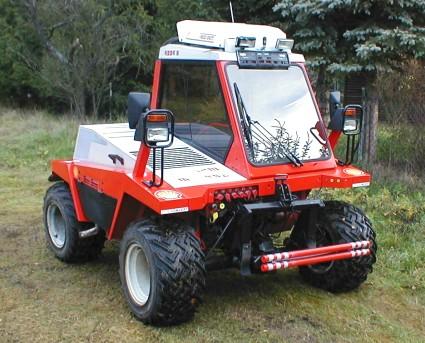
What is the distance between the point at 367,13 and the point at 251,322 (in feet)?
20.1

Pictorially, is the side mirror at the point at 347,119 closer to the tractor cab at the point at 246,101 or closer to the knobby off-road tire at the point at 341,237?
the tractor cab at the point at 246,101

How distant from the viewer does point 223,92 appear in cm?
479

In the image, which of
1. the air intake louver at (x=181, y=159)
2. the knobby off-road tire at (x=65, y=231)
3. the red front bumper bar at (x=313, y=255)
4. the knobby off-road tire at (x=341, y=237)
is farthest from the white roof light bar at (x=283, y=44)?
the knobby off-road tire at (x=65, y=231)

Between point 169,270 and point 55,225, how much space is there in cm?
247

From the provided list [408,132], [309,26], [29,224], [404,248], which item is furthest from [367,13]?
[29,224]

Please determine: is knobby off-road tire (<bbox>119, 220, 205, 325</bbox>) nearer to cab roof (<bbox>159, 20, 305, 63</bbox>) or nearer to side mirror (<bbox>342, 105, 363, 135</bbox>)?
cab roof (<bbox>159, 20, 305, 63</bbox>)

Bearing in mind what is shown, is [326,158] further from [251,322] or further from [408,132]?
[408,132]

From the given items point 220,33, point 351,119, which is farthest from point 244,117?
point 351,119

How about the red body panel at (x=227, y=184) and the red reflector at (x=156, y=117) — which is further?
the red body panel at (x=227, y=184)

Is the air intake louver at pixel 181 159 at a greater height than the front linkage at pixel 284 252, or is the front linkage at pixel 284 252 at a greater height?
the air intake louver at pixel 181 159

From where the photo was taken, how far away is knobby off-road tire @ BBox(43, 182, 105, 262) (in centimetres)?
596

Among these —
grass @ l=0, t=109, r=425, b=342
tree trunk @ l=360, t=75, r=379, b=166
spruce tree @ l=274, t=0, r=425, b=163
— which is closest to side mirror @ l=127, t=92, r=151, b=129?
grass @ l=0, t=109, r=425, b=342

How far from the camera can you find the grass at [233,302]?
4.51 m

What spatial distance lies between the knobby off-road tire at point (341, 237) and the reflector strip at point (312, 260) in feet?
0.57
